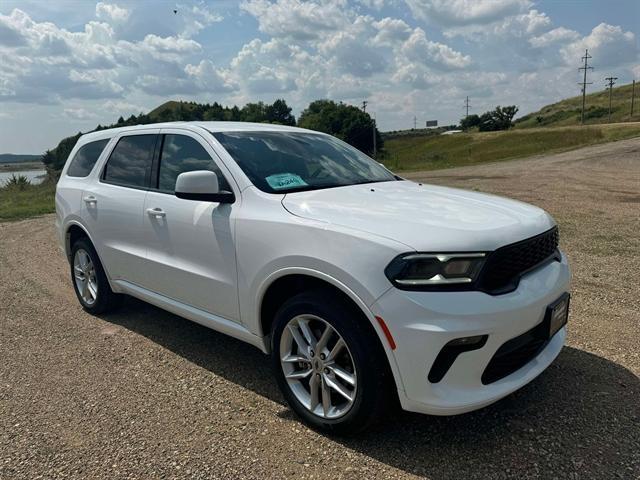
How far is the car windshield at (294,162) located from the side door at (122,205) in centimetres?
95

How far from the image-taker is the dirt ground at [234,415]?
2.72 metres

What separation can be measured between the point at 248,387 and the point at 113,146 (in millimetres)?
2756

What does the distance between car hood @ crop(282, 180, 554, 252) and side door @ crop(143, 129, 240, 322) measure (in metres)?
0.57

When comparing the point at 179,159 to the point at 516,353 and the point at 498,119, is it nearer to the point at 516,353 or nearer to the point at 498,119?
the point at 516,353

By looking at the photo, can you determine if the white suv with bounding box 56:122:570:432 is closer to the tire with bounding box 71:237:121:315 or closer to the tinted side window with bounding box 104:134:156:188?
the tinted side window with bounding box 104:134:156:188

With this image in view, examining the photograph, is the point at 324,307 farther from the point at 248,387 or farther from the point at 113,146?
the point at 113,146

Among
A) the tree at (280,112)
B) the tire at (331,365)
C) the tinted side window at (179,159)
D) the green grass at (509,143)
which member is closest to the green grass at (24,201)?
the tinted side window at (179,159)

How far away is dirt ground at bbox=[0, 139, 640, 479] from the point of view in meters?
2.72

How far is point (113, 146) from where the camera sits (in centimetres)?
492

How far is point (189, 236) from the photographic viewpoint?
3.66 meters

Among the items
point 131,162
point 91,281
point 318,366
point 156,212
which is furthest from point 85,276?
point 318,366

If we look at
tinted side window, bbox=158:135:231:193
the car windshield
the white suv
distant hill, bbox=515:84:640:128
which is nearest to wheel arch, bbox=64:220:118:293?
the white suv

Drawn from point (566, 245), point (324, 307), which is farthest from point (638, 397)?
point (566, 245)

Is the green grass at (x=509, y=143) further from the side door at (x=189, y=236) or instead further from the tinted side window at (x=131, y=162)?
the side door at (x=189, y=236)
